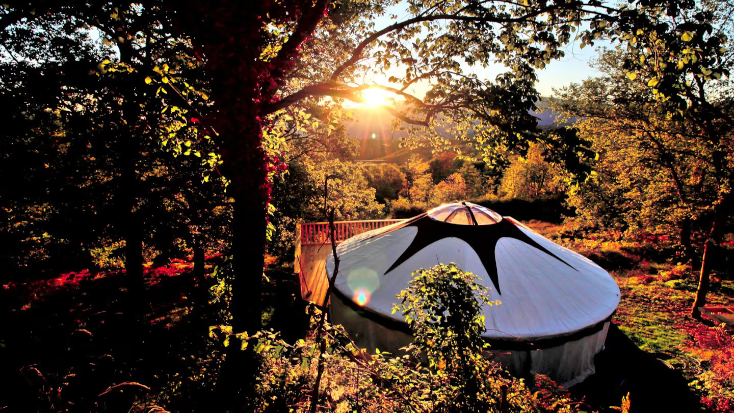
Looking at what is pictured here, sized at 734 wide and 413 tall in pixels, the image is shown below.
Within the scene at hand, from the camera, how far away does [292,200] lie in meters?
11.1

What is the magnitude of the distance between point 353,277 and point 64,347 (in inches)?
183

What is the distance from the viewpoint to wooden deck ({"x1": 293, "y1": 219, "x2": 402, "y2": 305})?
8602 mm

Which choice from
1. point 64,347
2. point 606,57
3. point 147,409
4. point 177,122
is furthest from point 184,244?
point 606,57

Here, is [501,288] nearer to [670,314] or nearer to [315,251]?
[670,314]

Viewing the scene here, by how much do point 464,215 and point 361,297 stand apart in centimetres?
309

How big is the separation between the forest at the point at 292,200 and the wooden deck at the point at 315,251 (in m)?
0.39

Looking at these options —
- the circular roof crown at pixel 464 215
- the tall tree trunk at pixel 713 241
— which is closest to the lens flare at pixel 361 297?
the circular roof crown at pixel 464 215

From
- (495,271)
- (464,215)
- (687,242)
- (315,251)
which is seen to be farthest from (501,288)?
(687,242)

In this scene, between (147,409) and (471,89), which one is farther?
(471,89)

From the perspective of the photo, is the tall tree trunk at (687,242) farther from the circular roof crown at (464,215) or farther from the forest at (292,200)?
the circular roof crown at (464,215)

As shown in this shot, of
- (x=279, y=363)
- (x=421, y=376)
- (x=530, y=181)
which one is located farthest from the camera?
(x=530, y=181)

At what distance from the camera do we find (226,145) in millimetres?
2695

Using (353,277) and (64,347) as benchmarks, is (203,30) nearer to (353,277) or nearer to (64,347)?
(64,347)

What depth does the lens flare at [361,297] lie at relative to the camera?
18.5ft
